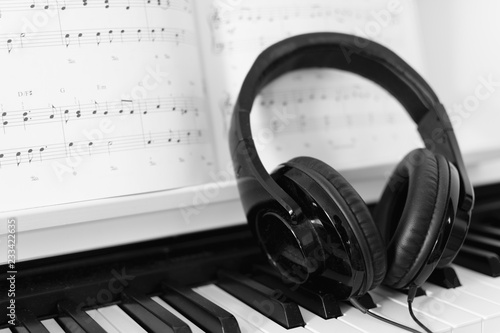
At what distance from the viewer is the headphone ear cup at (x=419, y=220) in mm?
799

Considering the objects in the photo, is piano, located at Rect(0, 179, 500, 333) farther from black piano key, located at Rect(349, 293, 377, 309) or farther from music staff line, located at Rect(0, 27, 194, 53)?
music staff line, located at Rect(0, 27, 194, 53)

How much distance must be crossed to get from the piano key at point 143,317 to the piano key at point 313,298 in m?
0.21

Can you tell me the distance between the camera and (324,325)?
0.83 m

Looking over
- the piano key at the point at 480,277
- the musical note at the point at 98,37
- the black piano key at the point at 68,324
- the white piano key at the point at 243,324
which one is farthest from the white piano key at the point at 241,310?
the musical note at the point at 98,37

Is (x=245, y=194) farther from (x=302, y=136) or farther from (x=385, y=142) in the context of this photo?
(x=385, y=142)

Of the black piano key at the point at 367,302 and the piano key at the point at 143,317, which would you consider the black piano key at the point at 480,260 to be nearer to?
the black piano key at the point at 367,302

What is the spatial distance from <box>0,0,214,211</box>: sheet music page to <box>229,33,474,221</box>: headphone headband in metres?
0.14

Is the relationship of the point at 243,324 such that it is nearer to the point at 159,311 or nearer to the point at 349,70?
the point at 159,311

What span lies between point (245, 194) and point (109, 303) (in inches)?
11.9

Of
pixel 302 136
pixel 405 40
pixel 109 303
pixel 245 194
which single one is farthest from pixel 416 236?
pixel 405 40

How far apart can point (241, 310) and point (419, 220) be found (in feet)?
1.01

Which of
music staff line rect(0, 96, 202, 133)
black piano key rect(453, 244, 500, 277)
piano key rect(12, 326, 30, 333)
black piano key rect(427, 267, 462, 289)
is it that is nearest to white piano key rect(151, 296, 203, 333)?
piano key rect(12, 326, 30, 333)

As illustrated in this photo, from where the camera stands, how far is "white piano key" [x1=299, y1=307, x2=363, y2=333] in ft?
2.66

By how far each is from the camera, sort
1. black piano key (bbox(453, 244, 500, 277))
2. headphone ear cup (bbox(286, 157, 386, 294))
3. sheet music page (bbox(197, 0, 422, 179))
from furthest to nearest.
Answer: sheet music page (bbox(197, 0, 422, 179)) < black piano key (bbox(453, 244, 500, 277)) < headphone ear cup (bbox(286, 157, 386, 294))
